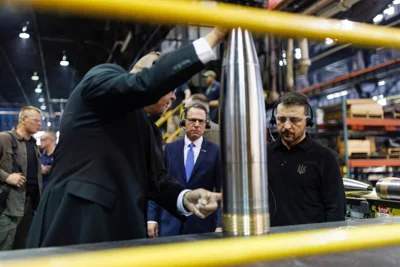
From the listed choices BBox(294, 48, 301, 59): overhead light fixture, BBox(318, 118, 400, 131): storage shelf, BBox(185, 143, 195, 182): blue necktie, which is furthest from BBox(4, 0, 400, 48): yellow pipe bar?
BBox(294, 48, 301, 59): overhead light fixture

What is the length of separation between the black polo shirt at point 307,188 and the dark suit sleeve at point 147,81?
1.49m

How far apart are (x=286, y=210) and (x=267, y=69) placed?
514 cm

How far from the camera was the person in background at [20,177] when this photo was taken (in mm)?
3918

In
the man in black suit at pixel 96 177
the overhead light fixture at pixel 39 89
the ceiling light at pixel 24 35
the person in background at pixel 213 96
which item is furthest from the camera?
the overhead light fixture at pixel 39 89

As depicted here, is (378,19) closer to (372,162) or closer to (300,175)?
(372,162)

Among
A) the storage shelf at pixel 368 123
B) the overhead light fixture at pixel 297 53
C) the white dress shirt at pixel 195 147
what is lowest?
the white dress shirt at pixel 195 147

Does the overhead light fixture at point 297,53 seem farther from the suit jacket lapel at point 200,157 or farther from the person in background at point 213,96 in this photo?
the suit jacket lapel at point 200,157

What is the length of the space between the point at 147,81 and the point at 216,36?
213 mm

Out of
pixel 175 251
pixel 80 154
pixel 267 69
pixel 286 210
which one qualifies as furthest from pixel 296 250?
pixel 267 69

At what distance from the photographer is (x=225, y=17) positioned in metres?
0.79

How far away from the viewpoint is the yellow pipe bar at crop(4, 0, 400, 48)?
2.19 feet

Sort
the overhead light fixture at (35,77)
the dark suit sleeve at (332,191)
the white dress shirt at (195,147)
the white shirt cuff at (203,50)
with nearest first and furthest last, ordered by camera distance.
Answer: the white shirt cuff at (203,50) → the dark suit sleeve at (332,191) → the white dress shirt at (195,147) → the overhead light fixture at (35,77)

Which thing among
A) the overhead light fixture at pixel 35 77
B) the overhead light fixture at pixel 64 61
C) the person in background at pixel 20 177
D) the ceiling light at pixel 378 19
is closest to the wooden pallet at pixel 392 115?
the ceiling light at pixel 378 19

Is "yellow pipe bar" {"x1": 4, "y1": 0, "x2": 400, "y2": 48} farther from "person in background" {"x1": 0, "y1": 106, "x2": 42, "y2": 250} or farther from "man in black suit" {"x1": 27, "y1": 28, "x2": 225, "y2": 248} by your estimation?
"person in background" {"x1": 0, "y1": 106, "x2": 42, "y2": 250}
